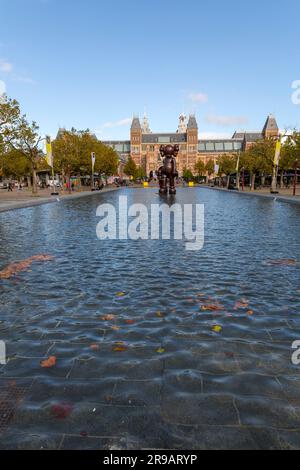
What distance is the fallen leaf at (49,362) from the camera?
3.87 m

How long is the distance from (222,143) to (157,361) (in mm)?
192848

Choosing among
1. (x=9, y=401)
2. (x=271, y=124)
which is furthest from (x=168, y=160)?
(x=271, y=124)

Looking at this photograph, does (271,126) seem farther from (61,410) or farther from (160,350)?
(61,410)

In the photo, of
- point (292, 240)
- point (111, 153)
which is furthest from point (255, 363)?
point (111, 153)

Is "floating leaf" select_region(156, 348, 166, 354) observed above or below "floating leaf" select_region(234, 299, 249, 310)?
below

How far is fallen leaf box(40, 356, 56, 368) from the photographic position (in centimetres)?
387

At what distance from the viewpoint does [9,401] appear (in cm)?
325

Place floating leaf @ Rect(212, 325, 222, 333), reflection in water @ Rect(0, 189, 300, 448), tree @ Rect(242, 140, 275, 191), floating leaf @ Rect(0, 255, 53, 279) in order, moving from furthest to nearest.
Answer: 1. tree @ Rect(242, 140, 275, 191)
2. floating leaf @ Rect(0, 255, 53, 279)
3. floating leaf @ Rect(212, 325, 222, 333)
4. reflection in water @ Rect(0, 189, 300, 448)

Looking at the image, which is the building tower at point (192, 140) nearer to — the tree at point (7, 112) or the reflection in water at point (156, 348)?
the tree at point (7, 112)

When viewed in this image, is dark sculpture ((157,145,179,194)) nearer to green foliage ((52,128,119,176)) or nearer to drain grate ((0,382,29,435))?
green foliage ((52,128,119,176))

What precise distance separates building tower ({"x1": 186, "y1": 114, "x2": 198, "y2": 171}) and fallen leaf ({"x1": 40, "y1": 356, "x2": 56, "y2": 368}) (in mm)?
183972

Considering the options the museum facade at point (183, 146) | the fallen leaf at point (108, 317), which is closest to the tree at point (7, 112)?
the fallen leaf at point (108, 317)

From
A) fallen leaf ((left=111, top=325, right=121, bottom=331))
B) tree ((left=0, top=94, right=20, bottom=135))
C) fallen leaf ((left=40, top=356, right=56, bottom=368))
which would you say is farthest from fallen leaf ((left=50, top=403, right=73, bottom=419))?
tree ((left=0, top=94, right=20, bottom=135))

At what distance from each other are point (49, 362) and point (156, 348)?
1150mm
